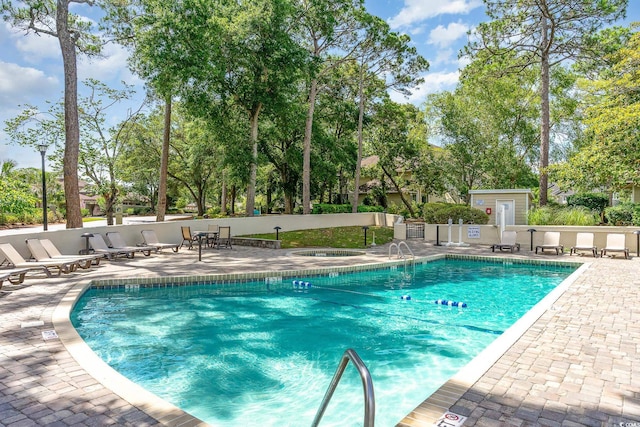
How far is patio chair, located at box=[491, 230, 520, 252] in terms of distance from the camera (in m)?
16.1

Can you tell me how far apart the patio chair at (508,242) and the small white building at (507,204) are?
256cm

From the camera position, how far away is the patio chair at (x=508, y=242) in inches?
635

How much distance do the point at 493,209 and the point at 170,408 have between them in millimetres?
19313

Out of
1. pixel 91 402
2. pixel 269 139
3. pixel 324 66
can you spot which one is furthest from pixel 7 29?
pixel 91 402

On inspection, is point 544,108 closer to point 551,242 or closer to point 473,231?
point 473,231

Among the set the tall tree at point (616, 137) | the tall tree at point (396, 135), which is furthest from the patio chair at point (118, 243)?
the tall tree at point (396, 135)

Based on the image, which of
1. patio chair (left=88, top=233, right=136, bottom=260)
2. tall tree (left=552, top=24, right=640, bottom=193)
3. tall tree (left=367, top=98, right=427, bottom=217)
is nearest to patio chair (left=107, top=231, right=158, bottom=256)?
patio chair (left=88, top=233, right=136, bottom=260)

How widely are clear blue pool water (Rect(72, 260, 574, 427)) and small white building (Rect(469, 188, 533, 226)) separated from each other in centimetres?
879

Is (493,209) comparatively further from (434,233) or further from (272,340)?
(272,340)

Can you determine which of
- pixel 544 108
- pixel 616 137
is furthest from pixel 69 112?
pixel 544 108

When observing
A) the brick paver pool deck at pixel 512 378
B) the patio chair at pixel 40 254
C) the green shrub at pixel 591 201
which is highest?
the green shrub at pixel 591 201

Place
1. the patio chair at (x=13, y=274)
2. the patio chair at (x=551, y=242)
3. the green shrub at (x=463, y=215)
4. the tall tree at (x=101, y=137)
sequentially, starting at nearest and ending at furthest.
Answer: the patio chair at (x=13, y=274) → the patio chair at (x=551, y=242) → the green shrub at (x=463, y=215) → the tall tree at (x=101, y=137)

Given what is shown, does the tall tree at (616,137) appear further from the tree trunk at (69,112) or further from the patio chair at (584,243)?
the tree trunk at (69,112)

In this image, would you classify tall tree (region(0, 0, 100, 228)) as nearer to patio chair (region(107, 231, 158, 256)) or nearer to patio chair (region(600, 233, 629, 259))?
patio chair (region(107, 231, 158, 256))
